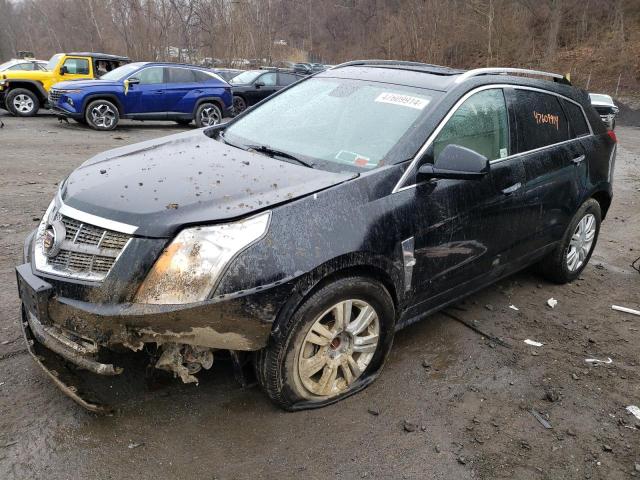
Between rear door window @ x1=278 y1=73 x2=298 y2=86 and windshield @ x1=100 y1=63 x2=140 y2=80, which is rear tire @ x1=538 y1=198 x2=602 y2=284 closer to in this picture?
windshield @ x1=100 y1=63 x2=140 y2=80

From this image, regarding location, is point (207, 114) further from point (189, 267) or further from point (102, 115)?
point (189, 267)

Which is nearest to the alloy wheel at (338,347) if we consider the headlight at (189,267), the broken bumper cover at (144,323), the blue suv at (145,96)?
the broken bumper cover at (144,323)

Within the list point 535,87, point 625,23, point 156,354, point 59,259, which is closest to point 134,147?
point 59,259

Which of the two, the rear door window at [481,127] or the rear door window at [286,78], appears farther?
the rear door window at [286,78]

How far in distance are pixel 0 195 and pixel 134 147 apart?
13.7 ft

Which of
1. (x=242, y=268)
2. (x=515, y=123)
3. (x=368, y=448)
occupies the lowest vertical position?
(x=368, y=448)

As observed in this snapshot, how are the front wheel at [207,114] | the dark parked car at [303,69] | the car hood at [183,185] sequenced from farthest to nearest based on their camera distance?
→ the dark parked car at [303,69], the front wheel at [207,114], the car hood at [183,185]

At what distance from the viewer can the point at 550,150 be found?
404cm

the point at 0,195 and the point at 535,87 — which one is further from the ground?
the point at 535,87

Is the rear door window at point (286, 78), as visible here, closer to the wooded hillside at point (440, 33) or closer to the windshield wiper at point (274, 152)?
the windshield wiper at point (274, 152)

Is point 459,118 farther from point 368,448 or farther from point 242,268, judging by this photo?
point 368,448

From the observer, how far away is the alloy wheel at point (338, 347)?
2691 mm

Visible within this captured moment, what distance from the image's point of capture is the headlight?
230 centimetres

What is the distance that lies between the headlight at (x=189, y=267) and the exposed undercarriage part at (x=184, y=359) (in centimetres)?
32
